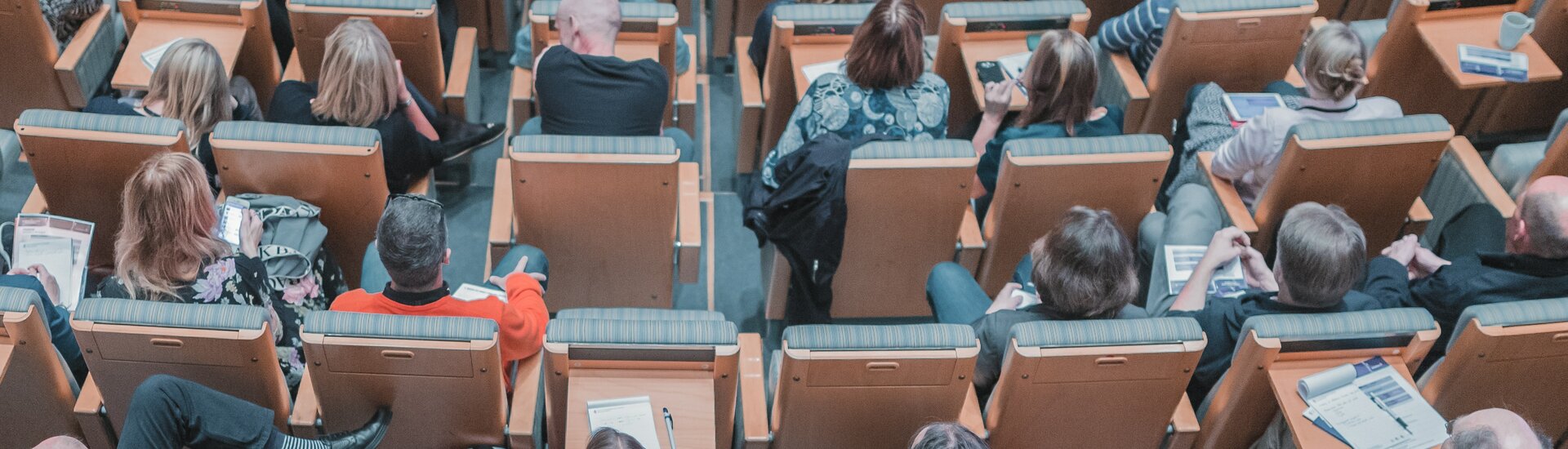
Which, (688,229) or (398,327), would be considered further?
(688,229)

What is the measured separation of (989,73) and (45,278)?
242 cm

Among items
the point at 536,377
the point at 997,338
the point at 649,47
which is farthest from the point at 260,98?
the point at 997,338

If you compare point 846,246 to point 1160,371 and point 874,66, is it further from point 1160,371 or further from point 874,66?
point 1160,371

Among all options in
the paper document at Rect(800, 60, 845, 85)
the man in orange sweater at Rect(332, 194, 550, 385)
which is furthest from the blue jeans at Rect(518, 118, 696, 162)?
the man in orange sweater at Rect(332, 194, 550, 385)

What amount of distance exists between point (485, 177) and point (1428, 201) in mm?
2863

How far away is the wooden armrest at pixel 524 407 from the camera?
255cm

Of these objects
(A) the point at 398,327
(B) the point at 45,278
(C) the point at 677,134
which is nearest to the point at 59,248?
(B) the point at 45,278

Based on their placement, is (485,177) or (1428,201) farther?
(485,177)

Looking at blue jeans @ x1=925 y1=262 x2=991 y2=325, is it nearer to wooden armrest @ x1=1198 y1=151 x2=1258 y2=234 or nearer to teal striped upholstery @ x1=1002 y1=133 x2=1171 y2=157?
teal striped upholstery @ x1=1002 y1=133 x2=1171 y2=157

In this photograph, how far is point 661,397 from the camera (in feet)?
7.82

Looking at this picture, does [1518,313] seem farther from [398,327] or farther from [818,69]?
[398,327]

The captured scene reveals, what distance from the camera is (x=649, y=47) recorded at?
3.65 m

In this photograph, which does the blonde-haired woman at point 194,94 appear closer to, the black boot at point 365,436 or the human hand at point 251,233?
the human hand at point 251,233

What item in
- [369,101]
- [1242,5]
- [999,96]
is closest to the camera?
[369,101]
